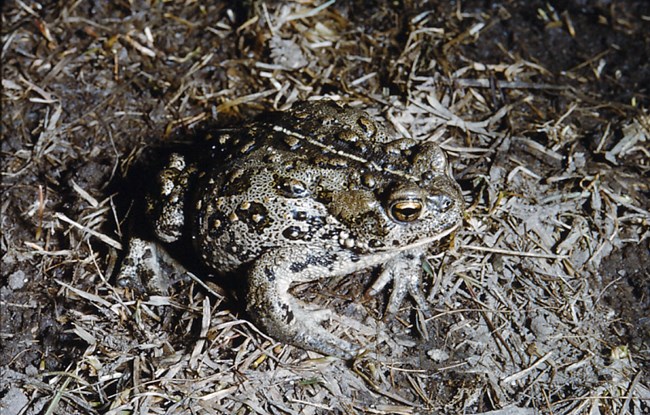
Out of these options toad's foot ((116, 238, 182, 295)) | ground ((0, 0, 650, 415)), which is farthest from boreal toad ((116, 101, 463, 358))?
toad's foot ((116, 238, 182, 295))

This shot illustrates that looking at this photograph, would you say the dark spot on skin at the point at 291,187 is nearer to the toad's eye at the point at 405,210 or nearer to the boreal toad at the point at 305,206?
the boreal toad at the point at 305,206

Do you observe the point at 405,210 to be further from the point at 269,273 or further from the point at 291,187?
the point at 269,273

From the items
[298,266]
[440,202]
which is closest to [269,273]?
[298,266]

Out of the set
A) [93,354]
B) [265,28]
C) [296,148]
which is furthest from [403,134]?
[93,354]

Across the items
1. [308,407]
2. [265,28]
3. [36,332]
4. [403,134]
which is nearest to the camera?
[308,407]

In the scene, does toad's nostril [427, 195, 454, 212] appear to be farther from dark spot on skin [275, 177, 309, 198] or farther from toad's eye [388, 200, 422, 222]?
dark spot on skin [275, 177, 309, 198]

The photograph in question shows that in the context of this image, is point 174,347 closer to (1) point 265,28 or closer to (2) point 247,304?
(2) point 247,304
